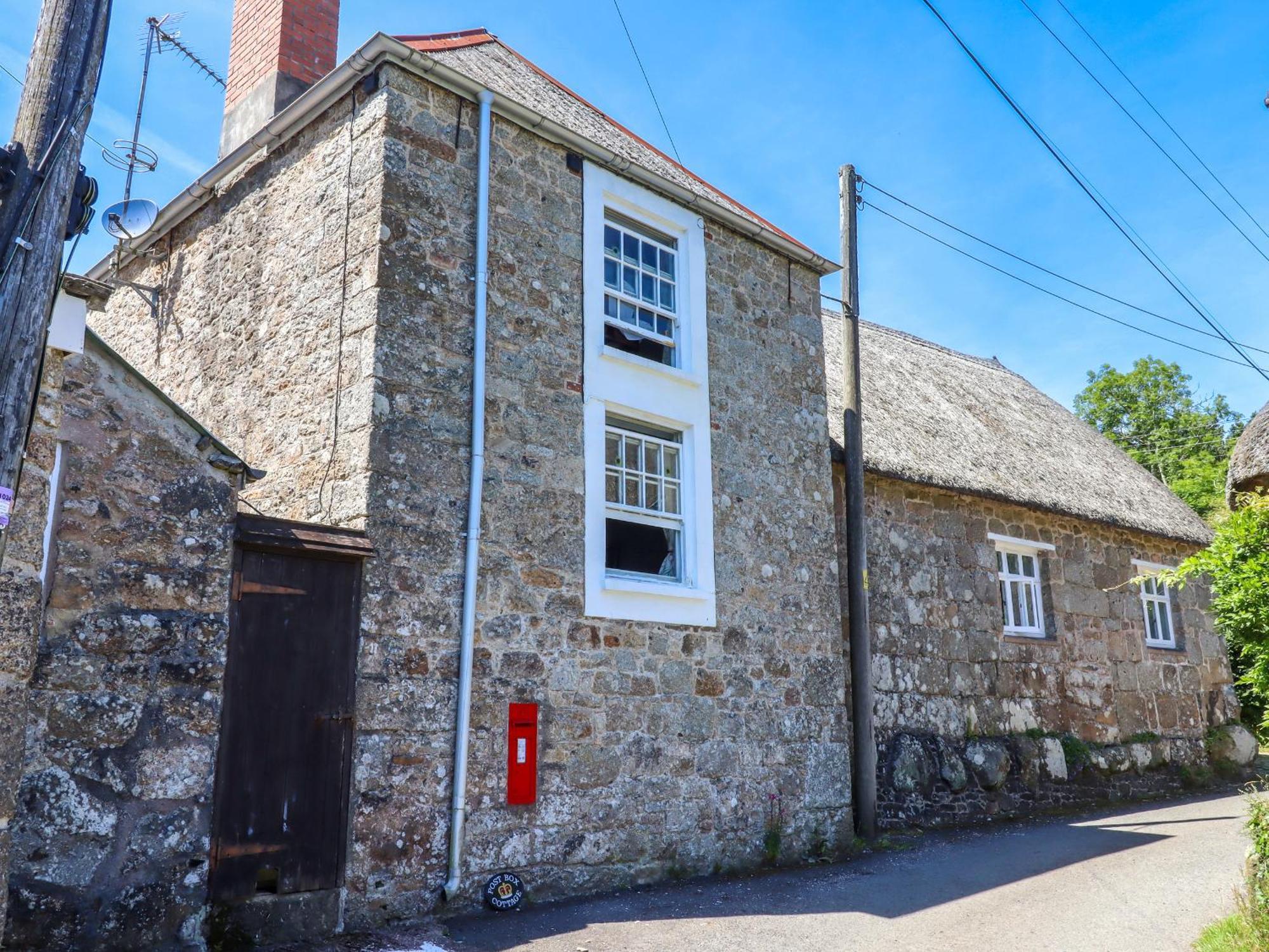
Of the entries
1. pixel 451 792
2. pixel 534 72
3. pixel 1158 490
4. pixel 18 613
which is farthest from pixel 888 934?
pixel 1158 490

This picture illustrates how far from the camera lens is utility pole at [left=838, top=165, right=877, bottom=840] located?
33.5 ft

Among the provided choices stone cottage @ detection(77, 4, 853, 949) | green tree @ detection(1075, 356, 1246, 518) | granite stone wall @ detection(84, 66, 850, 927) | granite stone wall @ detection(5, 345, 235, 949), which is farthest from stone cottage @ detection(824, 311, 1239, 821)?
green tree @ detection(1075, 356, 1246, 518)

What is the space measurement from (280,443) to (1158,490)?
1414 centimetres

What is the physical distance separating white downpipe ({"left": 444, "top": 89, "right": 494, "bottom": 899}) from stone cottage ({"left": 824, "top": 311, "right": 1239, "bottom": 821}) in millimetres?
4684

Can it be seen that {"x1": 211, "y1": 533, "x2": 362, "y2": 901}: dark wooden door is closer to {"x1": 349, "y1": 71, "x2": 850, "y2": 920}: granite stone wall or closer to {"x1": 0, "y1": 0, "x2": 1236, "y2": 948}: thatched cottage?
{"x1": 0, "y1": 0, "x2": 1236, "y2": 948}: thatched cottage

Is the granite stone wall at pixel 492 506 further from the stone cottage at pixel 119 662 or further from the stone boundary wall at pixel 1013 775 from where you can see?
the stone boundary wall at pixel 1013 775

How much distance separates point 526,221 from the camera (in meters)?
8.64

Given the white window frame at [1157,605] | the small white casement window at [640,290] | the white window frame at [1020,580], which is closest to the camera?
the small white casement window at [640,290]

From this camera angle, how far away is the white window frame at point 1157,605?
15.0 metres

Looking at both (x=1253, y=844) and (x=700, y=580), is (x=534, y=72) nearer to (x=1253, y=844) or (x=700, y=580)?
(x=700, y=580)

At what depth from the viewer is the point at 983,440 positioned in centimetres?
1420

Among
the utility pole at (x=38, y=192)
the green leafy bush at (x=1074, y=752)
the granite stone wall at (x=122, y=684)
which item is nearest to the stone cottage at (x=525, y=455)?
the granite stone wall at (x=122, y=684)

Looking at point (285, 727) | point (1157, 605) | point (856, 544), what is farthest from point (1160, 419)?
point (285, 727)

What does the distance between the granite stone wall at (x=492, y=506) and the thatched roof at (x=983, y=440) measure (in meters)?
2.64
